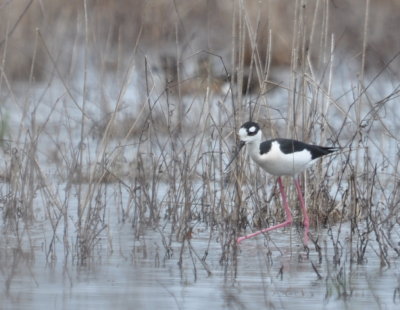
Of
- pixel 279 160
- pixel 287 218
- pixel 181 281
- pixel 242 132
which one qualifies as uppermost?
pixel 242 132

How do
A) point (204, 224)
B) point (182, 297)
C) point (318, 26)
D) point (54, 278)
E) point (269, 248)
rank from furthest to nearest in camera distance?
point (318, 26)
point (204, 224)
point (269, 248)
point (54, 278)
point (182, 297)

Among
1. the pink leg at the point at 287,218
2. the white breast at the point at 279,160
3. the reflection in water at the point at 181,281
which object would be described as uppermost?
the white breast at the point at 279,160

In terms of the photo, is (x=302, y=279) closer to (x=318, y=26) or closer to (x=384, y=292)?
(x=384, y=292)

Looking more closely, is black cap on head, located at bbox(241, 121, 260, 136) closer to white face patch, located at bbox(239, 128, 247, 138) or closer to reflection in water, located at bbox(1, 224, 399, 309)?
white face patch, located at bbox(239, 128, 247, 138)

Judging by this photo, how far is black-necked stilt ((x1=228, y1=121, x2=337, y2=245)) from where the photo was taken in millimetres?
7484

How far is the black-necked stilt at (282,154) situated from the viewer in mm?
→ 7484

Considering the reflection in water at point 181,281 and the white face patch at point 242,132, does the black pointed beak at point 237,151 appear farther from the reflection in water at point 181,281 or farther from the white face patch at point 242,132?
the reflection in water at point 181,281

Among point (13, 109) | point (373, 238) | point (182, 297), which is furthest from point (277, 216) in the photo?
point (13, 109)

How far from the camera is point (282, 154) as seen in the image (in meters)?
7.65

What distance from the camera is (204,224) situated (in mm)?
7723

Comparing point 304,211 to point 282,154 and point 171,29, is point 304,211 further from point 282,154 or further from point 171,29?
point 171,29

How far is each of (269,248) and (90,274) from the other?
4.01 ft

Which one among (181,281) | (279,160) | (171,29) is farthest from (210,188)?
(171,29)

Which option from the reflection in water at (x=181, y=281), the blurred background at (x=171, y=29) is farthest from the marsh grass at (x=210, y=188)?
the blurred background at (x=171, y=29)
